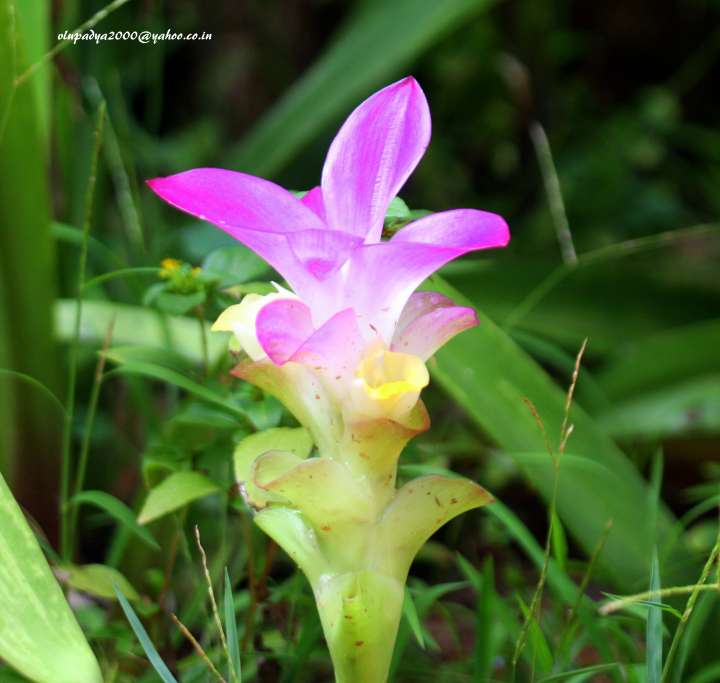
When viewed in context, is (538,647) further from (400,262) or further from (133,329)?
(133,329)

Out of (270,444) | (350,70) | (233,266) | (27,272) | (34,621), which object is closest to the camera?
(34,621)

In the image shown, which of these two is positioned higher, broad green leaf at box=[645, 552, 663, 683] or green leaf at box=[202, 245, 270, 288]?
green leaf at box=[202, 245, 270, 288]

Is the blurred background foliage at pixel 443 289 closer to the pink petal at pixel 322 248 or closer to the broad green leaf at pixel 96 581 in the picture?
the broad green leaf at pixel 96 581

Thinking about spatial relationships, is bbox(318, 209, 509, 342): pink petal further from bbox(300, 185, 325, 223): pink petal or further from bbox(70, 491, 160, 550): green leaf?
bbox(70, 491, 160, 550): green leaf

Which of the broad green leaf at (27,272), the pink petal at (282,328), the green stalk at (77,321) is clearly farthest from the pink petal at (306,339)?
the broad green leaf at (27,272)

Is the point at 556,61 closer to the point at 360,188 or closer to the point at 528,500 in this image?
the point at 528,500

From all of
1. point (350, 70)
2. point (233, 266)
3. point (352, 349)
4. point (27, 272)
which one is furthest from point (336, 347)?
point (350, 70)

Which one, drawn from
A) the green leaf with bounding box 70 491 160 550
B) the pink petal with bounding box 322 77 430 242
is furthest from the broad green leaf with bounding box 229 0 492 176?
the pink petal with bounding box 322 77 430 242
